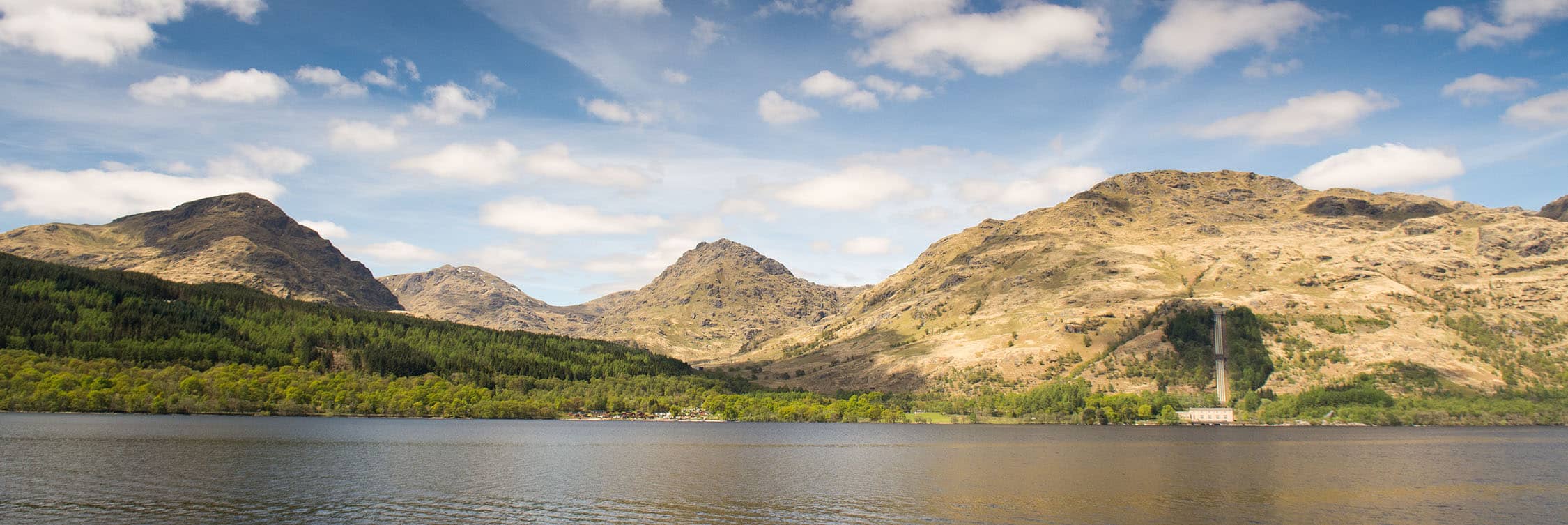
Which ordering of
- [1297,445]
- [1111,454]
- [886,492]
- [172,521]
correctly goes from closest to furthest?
[172,521] → [886,492] → [1111,454] → [1297,445]

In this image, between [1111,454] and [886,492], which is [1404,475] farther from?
[886,492]

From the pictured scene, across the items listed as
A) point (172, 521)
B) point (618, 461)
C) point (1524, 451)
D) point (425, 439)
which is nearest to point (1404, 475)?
point (1524, 451)

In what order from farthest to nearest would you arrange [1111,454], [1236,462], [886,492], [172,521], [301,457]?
[1111,454], [1236,462], [301,457], [886,492], [172,521]

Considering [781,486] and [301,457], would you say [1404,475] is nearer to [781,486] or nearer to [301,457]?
[781,486]

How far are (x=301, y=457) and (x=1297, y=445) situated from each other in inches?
7783

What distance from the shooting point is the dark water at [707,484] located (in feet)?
241

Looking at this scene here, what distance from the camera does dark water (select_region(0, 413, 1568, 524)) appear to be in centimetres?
7344

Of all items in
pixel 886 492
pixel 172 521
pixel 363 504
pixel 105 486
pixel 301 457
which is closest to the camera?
pixel 172 521

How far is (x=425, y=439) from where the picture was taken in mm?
166250

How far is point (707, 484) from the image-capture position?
10006cm

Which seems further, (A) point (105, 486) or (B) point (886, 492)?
(B) point (886, 492)

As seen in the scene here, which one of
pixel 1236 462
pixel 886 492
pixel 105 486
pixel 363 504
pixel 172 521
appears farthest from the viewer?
pixel 1236 462

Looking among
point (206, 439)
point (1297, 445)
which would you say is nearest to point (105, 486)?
point (206, 439)

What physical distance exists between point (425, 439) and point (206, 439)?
35.4 m
